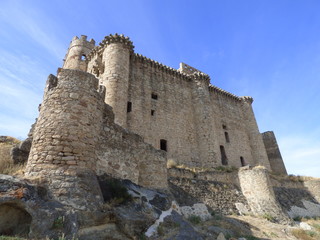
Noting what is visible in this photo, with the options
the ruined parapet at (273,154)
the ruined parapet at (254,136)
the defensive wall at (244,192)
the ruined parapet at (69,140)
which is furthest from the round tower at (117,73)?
the ruined parapet at (273,154)

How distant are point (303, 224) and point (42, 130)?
14373 millimetres

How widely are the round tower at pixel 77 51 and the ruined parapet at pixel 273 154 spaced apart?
21580mm

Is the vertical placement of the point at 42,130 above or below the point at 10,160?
above

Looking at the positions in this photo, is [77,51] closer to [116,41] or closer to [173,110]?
[116,41]

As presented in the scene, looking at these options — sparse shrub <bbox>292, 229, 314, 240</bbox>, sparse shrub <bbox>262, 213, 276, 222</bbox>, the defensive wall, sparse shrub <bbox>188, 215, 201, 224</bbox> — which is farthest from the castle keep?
sparse shrub <bbox>292, 229, 314, 240</bbox>

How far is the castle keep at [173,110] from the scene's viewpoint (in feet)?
54.3

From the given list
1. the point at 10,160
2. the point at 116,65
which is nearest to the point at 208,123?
the point at 116,65

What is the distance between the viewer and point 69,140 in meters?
5.89

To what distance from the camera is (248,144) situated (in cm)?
2305

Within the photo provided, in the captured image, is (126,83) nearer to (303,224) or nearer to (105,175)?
(105,175)

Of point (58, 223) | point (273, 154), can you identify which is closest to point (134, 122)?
point (58, 223)

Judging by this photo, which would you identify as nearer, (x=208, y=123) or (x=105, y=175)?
(x=105, y=175)

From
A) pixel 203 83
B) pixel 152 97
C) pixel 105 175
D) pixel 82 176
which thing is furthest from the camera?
pixel 203 83

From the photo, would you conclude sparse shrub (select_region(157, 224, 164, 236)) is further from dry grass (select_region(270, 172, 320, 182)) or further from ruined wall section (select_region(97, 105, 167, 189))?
dry grass (select_region(270, 172, 320, 182))
